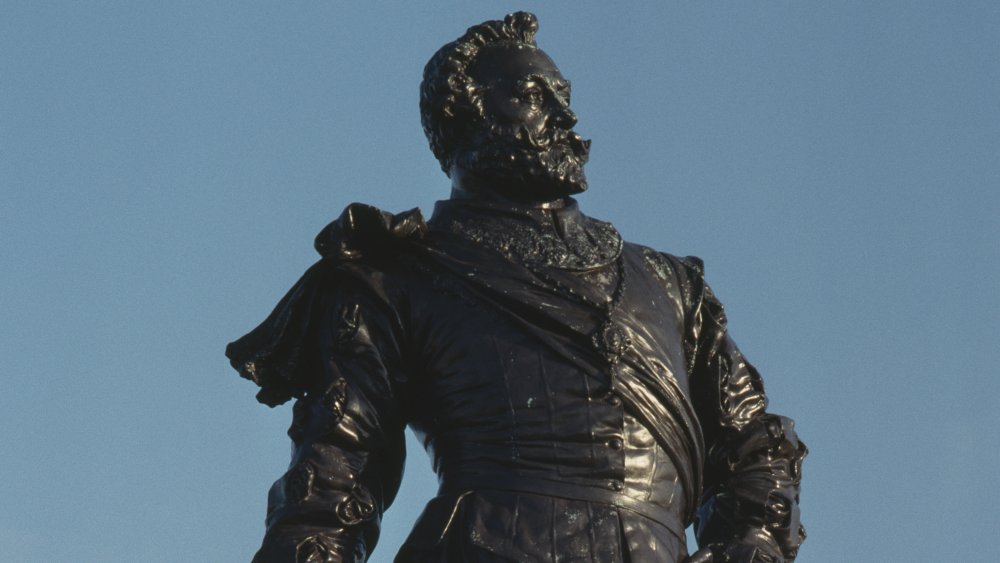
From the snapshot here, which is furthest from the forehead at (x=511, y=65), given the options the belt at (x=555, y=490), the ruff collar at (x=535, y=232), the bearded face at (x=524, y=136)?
the belt at (x=555, y=490)

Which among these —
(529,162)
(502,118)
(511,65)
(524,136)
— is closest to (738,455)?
(529,162)

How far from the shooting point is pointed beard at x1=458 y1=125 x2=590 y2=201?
12125 mm

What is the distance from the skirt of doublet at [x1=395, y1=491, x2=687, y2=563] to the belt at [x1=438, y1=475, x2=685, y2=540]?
2 cm

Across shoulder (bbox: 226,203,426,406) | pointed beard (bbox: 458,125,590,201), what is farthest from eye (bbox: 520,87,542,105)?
shoulder (bbox: 226,203,426,406)

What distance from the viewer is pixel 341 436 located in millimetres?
11336

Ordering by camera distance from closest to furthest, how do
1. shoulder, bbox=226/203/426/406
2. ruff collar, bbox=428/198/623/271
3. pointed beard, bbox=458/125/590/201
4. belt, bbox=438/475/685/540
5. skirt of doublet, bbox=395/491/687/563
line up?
1. skirt of doublet, bbox=395/491/687/563
2. belt, bbox=438/475/685/540
3. shoulder, bbox=226/203/426/406
4. ruff collar, bbox=428/198/623/271
5. pointed beard, bbox=458/125/590/201

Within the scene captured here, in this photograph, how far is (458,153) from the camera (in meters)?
12.4

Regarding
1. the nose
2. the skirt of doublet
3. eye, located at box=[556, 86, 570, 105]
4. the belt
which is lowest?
the skirt of doublet

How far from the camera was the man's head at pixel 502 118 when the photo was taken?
1215cm

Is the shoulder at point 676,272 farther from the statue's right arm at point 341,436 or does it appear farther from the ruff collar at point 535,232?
the statue's right arm at point 341,436

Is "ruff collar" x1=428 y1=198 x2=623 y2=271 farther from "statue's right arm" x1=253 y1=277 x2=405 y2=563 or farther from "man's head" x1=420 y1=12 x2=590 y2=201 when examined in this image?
"statue's right arm" x1=253 y1=277 x2=405 y2=563

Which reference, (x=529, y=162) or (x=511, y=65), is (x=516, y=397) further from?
(x=511, y=65)

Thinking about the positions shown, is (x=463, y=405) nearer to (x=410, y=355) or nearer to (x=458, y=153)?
(x=410, y=355)

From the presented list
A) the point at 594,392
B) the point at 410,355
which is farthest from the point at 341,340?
the point at 594,392
